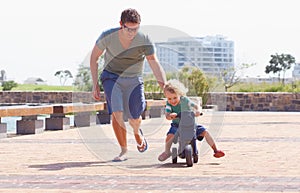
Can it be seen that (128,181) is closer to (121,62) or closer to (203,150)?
(121,62)

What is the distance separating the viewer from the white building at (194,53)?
23.5m

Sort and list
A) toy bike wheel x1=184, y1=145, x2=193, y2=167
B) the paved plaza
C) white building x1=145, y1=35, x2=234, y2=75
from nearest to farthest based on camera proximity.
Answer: the paved plaza, toy bike wheel x1=184, y1=145, x2=193, y2=167, white building x1=145, y1=35, x2=234, y2=75

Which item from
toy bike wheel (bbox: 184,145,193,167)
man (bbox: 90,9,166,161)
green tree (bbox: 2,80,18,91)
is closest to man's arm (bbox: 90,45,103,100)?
man (bbox: 90,9,166,161)

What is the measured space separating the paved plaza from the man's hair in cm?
152

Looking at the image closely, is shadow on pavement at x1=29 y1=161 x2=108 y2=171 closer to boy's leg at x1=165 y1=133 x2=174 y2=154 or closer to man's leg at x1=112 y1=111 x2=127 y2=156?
man's leg at x1=112 y1=111 x2=127 y2=156

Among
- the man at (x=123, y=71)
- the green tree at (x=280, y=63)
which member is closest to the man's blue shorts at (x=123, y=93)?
the man at (x=123, y=71)

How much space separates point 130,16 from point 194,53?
68.3 ft

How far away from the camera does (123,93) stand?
333 inches

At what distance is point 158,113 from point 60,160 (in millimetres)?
12867

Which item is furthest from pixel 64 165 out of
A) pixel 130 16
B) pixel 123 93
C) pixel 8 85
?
pixel 8 85

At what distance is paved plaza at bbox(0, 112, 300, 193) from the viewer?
246 inches

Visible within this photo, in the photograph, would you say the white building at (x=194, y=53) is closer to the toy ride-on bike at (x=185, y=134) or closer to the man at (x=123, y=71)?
the man at (x=123, y=71)

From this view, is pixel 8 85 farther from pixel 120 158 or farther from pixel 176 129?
pixel 176 129

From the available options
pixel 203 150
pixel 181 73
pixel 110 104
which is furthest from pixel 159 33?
pixel 181 73
